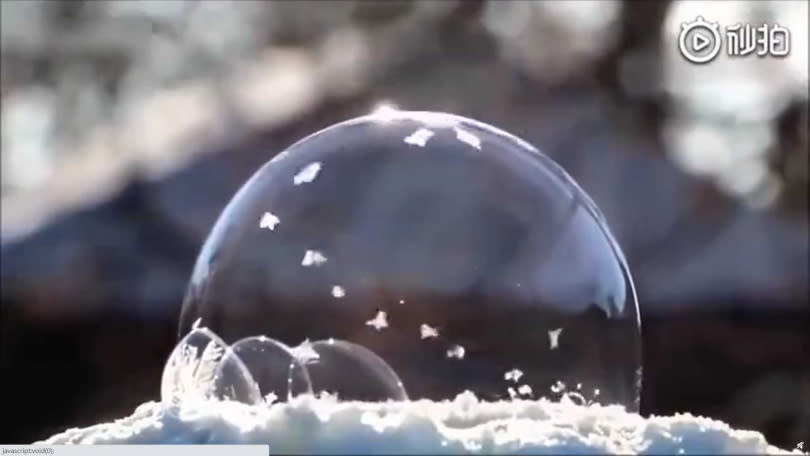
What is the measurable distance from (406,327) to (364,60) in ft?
1.55

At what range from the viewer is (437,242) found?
1.40 metres

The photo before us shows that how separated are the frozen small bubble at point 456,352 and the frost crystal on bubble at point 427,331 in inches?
1.1

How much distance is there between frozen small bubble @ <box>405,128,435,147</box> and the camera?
1412mm

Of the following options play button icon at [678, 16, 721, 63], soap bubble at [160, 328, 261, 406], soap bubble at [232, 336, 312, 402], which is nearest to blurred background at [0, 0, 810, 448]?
play button icon at [678, 16, 721, 63]

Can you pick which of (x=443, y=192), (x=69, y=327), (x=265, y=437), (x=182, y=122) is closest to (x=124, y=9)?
(x=182, y=122)

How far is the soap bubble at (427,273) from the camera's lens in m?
1.35

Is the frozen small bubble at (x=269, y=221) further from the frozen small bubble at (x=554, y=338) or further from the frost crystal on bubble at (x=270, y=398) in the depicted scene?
the frozen small bubble at (x=554, y=338)

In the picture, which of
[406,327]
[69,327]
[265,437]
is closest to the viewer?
[265,437]

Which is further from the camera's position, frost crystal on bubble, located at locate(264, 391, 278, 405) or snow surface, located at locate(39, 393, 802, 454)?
frost crystal on bubble, located at locate(264, 391, 278, 405)

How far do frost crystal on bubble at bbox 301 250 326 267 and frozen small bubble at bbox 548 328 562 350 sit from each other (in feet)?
1.02

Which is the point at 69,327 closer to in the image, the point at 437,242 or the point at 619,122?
the point at 437,242

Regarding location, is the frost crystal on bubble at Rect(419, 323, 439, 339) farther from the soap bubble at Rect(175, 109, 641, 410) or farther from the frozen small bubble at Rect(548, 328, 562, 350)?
the frozen small bubble at Rect(548, 328, 562, 350)

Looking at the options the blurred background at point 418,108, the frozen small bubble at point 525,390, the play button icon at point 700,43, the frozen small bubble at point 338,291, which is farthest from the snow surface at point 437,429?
the play button icon at point 700,43

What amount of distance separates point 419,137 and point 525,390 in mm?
365
